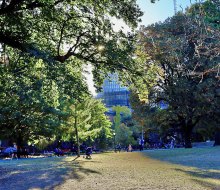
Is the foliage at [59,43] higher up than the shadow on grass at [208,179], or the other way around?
the foliage at [59,43]

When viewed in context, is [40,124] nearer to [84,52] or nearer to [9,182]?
[84,52]

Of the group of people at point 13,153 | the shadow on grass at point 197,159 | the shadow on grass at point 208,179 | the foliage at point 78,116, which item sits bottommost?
the shadow on grass at point 208,179

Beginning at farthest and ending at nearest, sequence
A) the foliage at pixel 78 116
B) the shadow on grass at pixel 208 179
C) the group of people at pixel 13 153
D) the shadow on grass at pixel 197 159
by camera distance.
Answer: the group of people at pixel 13 153 < the foliage at pixel 78 116 < the shadow on grass at pixel 197 159 < the shadow on grass at pixel 208 179

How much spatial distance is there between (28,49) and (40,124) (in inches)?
913

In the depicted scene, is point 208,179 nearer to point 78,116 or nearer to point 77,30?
point 77,30

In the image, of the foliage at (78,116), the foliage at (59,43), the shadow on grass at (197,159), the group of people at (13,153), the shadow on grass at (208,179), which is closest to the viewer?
the shadow on grass at (208,179)

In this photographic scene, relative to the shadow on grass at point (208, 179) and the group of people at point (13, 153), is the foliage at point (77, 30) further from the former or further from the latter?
the group of people at point (13, 153)

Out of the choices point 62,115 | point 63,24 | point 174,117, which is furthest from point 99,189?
point 174,117

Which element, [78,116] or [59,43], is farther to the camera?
[78,116]

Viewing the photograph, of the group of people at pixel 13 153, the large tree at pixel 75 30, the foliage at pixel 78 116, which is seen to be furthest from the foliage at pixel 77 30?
the group of people at pixel 13 153

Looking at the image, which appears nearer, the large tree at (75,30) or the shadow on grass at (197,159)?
the large tree at (75,30)

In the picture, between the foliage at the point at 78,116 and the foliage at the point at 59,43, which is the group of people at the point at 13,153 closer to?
the foliage at the point at 78,116

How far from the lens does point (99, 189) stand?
386 inches

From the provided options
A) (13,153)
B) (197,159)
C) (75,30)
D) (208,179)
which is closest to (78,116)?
(13,153)
